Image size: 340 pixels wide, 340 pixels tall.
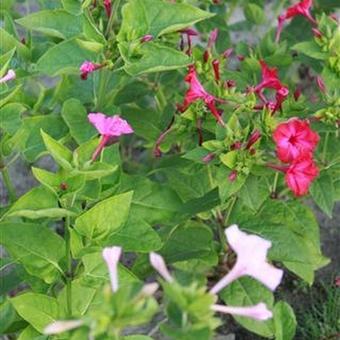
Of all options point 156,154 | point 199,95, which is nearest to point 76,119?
point 156,154

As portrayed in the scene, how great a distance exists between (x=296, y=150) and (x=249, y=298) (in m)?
0.54

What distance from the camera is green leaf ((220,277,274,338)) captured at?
6.87ft

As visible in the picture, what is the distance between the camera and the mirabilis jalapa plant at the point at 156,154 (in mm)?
1718

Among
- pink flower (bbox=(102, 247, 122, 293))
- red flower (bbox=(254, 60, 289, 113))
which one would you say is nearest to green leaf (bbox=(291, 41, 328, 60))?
red flower (bbox=(254, 60, 289, 113))

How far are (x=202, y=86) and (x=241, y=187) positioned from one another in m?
0.24

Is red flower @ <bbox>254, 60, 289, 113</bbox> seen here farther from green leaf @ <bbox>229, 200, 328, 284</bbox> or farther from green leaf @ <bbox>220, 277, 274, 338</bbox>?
green leaf @ <bbox>220, 277, 274, 338</bbox>

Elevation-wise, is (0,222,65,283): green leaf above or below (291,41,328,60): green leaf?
below

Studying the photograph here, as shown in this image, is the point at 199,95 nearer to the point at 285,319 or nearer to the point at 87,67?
the point at 87,67

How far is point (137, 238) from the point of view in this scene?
72.1 inches

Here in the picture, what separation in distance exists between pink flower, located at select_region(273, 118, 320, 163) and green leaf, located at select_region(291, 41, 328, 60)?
0.36m

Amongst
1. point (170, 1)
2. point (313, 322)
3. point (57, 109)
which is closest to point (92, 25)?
point (170, 1)

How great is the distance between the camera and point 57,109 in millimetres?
2445

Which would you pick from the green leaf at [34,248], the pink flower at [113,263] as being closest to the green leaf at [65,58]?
Result: the green leaf at [34,248]

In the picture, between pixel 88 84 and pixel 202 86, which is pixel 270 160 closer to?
pixel 202 86
